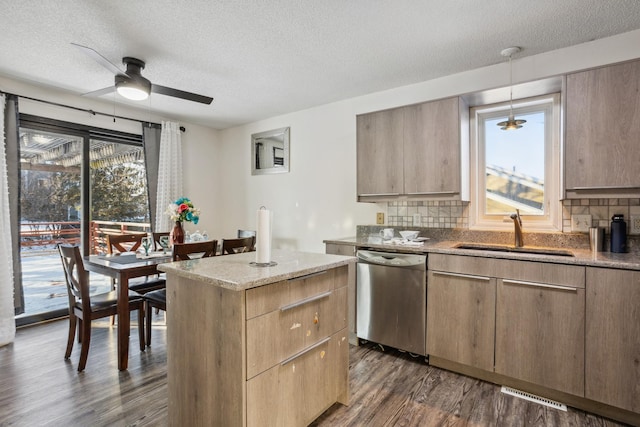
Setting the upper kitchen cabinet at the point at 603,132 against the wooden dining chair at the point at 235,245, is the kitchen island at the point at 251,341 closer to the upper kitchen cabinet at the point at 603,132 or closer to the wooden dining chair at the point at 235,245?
the wooden dining chair at the point at 235,245

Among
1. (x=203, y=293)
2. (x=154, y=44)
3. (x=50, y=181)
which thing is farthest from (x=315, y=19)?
(x=50, y=181)

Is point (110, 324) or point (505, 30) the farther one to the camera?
point (110, 324)

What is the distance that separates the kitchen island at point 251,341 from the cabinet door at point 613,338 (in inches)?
57.4

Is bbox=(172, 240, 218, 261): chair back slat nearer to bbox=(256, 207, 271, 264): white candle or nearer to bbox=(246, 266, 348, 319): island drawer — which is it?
bbox=(256, 207, 271, 264): white candle

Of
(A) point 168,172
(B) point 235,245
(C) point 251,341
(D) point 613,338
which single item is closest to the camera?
(C) point 251,341

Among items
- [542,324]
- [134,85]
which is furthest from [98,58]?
[542,324]

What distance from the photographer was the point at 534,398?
6.73ft

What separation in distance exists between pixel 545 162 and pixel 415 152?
39.8 inches

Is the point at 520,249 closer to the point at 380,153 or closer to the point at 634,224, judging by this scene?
the point at 634,224

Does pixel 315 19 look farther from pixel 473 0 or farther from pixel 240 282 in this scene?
pixel 240 282

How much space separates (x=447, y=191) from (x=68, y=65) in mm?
3324

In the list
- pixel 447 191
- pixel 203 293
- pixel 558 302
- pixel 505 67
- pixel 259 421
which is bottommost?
pixel 259 421

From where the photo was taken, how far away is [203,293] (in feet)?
4.80

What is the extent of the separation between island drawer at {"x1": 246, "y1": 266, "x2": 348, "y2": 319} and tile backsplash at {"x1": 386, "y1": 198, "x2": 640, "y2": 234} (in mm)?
1446
